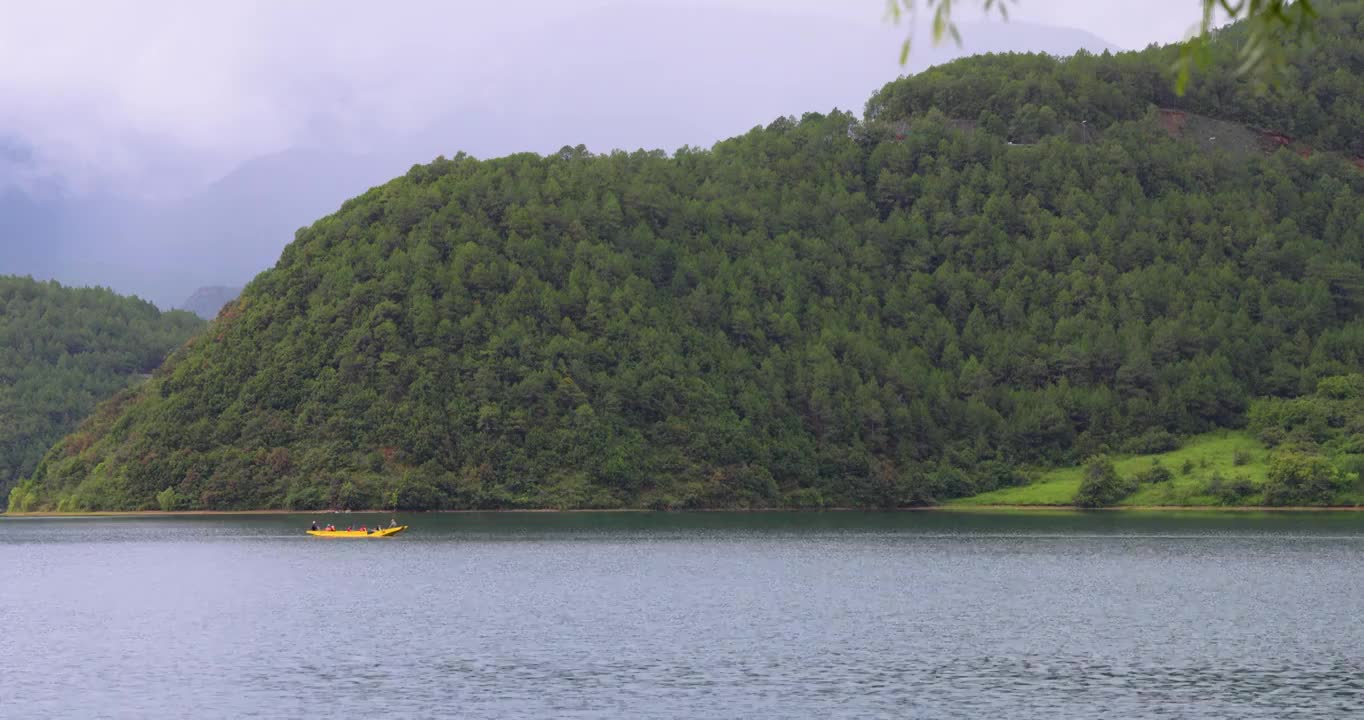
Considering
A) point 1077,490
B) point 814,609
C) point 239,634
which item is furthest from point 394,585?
point 1077,490

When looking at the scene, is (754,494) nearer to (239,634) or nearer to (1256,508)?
(1256,508)

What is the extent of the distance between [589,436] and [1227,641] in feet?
407

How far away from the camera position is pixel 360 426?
182000mm

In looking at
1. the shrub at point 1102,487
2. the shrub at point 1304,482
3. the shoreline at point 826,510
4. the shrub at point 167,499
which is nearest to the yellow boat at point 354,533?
the shoreline at point 826,510

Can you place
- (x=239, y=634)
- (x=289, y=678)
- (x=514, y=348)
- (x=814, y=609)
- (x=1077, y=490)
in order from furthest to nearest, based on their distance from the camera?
1. (x=514, y=348)
2. (x=1077, y=490)
3. (x=814, y=609)
4. (x=239, y=634)
5. (x=289, y=678)

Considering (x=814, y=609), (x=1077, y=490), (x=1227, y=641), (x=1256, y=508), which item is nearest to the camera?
(x=1227, y=641)

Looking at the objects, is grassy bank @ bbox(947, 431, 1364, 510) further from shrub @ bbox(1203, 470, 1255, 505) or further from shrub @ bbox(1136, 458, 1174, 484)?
shrub @ bbox(1136, 458, 1174, 484)

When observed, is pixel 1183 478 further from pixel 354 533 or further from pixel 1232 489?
pixel 354 533

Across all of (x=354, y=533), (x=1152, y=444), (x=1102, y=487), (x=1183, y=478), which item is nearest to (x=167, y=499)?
(x=354, y=533)


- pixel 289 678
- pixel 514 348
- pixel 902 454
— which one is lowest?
pixel 289 678

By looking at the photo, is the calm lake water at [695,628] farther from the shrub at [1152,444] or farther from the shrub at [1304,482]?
the shrub at [1152,444]

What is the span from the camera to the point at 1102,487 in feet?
579

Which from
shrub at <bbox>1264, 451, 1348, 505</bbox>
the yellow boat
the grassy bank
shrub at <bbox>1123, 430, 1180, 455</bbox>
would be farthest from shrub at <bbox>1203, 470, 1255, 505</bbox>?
the yellow boat

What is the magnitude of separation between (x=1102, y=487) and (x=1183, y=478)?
31.7 ft
